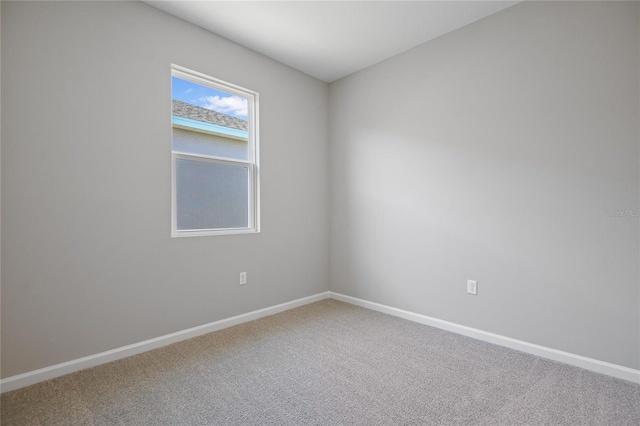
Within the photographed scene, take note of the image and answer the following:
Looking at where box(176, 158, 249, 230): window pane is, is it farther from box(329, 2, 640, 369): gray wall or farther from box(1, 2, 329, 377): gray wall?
box(329, 2, 640, 369): gray wall

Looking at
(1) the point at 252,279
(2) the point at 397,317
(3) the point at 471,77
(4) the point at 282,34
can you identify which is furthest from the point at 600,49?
(1) the point at 252,279

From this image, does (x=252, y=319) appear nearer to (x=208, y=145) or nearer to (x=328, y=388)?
(x=328, y=388)

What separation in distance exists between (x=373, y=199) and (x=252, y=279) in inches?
59.5

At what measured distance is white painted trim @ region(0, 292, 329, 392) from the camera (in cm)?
188

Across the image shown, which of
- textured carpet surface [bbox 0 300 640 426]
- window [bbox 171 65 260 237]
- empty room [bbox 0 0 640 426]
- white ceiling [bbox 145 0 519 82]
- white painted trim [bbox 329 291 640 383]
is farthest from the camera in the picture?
window [bbox 171 65 260 237]

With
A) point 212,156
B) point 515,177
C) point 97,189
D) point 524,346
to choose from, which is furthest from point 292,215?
point 524,346

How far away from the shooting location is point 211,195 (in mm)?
2836

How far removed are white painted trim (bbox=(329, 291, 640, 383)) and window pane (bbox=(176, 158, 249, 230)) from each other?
1752mm

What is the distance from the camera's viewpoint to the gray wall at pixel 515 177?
6.64 feet

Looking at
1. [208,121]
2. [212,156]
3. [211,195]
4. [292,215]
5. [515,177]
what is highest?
[208,121]

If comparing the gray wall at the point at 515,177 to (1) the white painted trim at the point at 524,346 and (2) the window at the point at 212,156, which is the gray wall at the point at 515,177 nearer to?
(1) the white painted trim at the point at 524,346

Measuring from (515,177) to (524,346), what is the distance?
1285 mm

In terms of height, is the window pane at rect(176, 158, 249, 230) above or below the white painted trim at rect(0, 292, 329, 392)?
above

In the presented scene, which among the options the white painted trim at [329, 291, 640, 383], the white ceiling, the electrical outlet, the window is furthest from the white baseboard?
the white ceiling
